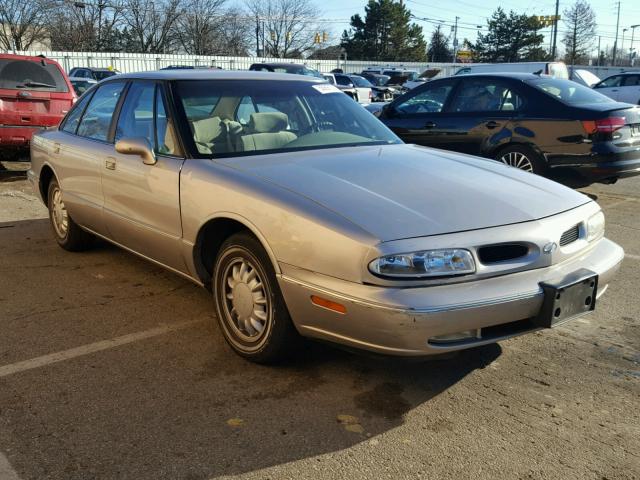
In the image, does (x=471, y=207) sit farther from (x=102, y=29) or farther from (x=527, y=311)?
(x=102, y=29)

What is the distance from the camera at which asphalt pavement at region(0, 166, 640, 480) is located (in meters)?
2.67

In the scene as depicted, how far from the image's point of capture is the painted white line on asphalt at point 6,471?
256cm

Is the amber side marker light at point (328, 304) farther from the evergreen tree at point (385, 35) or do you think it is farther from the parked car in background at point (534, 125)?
the evergreen tree at point (385, 35)

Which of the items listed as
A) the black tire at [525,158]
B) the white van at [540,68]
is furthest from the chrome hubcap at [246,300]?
the white van at [540,68]

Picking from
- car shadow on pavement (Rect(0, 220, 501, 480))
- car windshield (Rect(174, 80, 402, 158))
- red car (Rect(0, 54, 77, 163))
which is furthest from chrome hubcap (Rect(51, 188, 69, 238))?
red car (Rect(0, 54, 77, 163))

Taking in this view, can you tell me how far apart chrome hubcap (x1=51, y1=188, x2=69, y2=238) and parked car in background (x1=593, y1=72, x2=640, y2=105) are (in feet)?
70.3

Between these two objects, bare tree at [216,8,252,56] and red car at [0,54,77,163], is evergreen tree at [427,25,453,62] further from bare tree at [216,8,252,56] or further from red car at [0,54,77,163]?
red car at [0,54,77,163]

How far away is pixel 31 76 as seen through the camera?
32.5 ft

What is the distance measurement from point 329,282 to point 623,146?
5719 mm

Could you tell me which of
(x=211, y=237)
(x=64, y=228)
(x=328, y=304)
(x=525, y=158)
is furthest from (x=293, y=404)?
(x=525, y=158)

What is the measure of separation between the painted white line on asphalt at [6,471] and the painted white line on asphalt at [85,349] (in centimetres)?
88

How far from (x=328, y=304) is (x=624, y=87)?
23.3m

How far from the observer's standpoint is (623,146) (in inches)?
293

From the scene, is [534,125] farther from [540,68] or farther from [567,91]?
[540,68]
